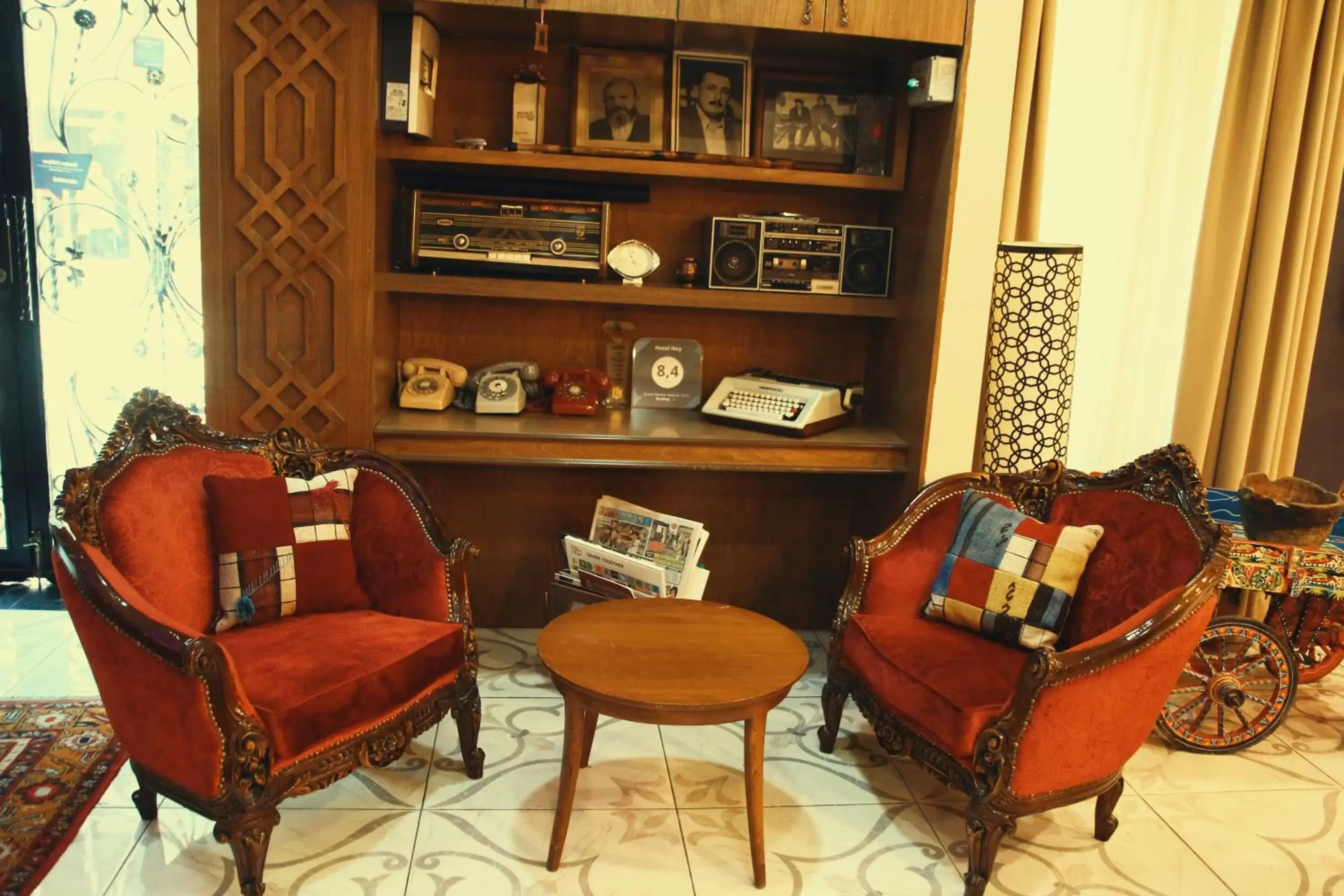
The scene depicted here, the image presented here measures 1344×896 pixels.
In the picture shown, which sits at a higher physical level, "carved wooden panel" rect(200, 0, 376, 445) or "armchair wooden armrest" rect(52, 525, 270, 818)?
"carved wooden panel" rect(200, 0, 376, 445)

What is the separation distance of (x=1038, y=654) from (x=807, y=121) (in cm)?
195

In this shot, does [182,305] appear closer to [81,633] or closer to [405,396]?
[405,396]

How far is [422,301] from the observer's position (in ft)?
10.8

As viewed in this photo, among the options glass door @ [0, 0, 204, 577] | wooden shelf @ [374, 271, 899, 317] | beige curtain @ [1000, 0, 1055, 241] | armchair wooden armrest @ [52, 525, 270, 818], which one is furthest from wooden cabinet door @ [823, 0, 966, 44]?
armchair wooden armrest @ [52, 525, 270, 818]

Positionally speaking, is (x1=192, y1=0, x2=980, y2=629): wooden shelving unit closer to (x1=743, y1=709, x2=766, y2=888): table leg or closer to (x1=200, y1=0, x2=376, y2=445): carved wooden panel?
(x1=200, y1=0, x2=376, y2=445): carved wooden panel

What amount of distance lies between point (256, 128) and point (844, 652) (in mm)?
2172

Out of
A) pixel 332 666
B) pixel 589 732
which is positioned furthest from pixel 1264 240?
pixel 332 666

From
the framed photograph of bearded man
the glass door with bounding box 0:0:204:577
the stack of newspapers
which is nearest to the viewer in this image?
the stack of newspapers

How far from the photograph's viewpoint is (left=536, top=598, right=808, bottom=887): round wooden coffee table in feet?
6.60

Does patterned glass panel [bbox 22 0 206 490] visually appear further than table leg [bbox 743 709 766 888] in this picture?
Yes

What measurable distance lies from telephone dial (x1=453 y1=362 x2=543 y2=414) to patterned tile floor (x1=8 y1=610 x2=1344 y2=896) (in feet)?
3.05

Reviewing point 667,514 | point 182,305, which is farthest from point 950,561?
point 182,305

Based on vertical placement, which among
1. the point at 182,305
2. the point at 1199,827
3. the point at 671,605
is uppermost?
the point at 182,305

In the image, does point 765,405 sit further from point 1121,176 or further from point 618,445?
point 1121,176
